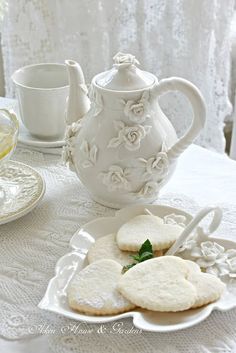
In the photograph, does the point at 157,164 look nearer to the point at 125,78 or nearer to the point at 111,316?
the point at 125,78

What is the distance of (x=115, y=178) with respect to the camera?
2.93 feet

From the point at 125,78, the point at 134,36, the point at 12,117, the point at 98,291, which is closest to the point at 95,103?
the point at 125,78

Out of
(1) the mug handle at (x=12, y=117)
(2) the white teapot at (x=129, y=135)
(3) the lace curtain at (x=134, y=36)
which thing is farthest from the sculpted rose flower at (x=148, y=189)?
(3) the lace curtain at (x=134, y=36)

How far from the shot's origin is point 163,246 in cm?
80

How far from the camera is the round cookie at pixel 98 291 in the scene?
2.27 feet

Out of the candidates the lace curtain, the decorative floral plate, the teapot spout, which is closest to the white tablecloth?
the decorative floral plate

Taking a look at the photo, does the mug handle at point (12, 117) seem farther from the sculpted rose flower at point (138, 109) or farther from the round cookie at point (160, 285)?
the round cookie at point (160, 285)

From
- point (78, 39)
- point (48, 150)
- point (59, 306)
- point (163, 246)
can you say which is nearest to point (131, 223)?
point (163, 246)

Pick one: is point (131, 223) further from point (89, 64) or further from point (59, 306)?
point (89, 64)

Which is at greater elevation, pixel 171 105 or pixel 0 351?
pixel 0 351

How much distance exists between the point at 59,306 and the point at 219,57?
49.0 inches

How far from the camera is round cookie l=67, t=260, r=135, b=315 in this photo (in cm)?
69

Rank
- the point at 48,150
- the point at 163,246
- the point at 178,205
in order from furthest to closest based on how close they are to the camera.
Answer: the point at 48,150 < the point at 178,205 < the point at 163,246

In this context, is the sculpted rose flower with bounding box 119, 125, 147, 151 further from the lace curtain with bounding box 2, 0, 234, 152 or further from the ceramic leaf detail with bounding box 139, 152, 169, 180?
the lace curtain with bounding box 2, 0, 234, 152
